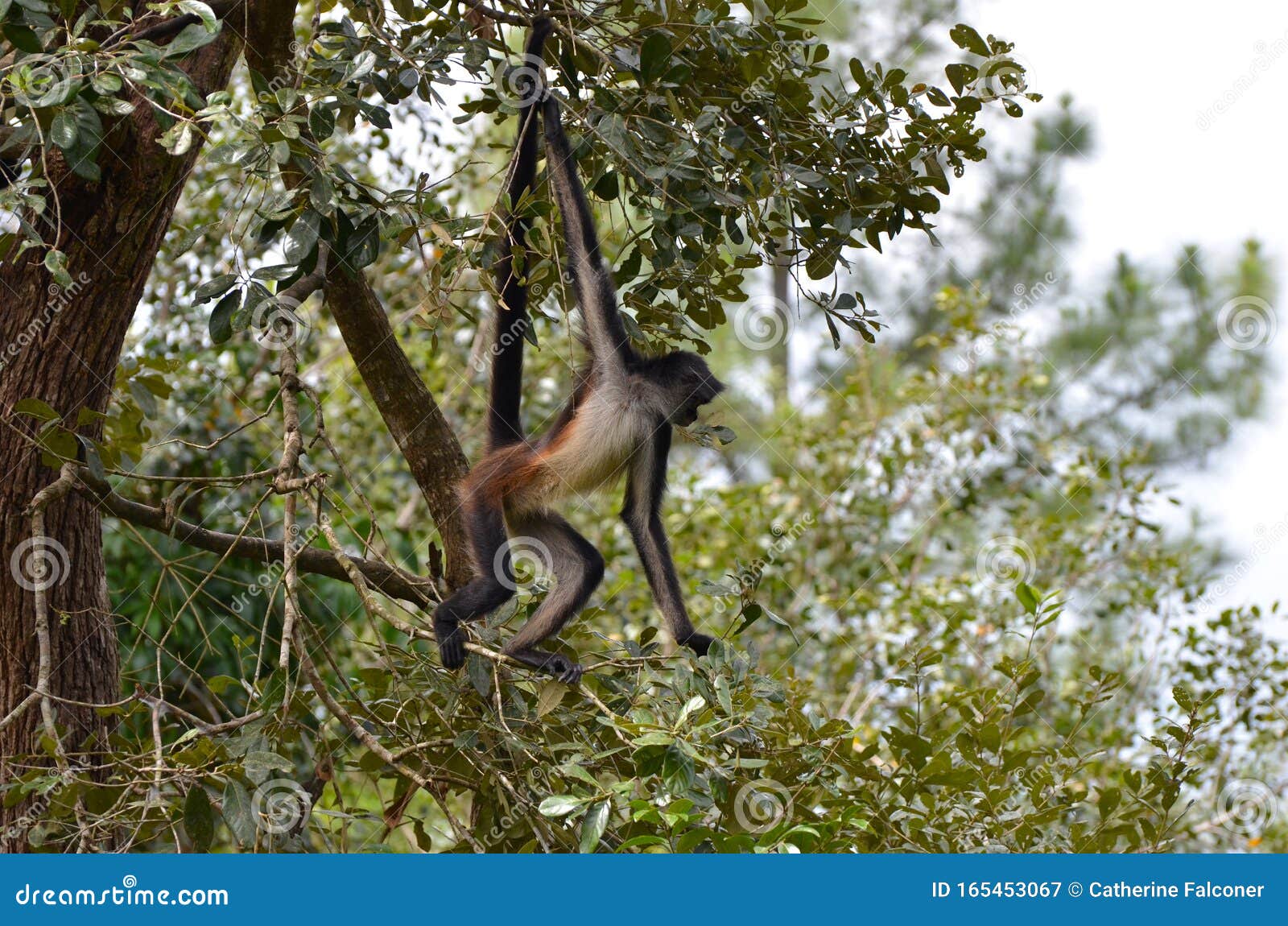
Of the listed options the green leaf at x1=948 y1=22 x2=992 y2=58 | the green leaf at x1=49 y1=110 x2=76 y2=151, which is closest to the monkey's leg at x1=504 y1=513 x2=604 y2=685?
the green leaf at x1=49 y1=110 x2=76 y2=151

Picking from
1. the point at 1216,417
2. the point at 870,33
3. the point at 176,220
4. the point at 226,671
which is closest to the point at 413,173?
the point at 176,220

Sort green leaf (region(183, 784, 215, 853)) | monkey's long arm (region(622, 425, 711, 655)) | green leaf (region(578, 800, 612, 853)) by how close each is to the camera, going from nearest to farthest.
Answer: green leaf (region(578, 800, 612, 853)) → green leaf (region(183, 784, 215, 853)) → monkey's long arm (region(622, 425, 711, 655))

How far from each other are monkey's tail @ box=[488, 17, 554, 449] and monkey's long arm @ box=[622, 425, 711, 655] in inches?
17.8

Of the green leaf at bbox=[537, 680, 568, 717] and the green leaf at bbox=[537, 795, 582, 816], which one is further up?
the green leaf at bbox=[537, 680, 568, 717]

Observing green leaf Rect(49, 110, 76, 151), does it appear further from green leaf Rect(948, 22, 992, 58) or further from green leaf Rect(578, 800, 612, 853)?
green leaf Rect(948, 22, 992, 58)

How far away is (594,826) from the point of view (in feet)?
7.67

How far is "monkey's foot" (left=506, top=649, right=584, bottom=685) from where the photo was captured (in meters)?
2.98

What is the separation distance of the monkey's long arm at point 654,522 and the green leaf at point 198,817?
1.72m

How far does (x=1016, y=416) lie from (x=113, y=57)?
5340 mm

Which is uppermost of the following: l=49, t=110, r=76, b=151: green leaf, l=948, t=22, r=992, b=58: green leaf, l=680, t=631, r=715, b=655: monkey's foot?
l=948, t=22, r=992, b=58: green leaf

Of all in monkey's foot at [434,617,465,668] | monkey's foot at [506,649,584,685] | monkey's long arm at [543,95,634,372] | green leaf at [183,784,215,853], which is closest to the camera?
green leaf at [183,784,215,853]

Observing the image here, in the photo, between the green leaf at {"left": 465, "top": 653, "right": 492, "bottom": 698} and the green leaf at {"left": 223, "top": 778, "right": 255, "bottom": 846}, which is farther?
the green leaf at {"left": 465, "top": 653, "right": 492, "bottom": 698}

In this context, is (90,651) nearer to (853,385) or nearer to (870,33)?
(853,385)

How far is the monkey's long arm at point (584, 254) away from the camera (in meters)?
3.11
